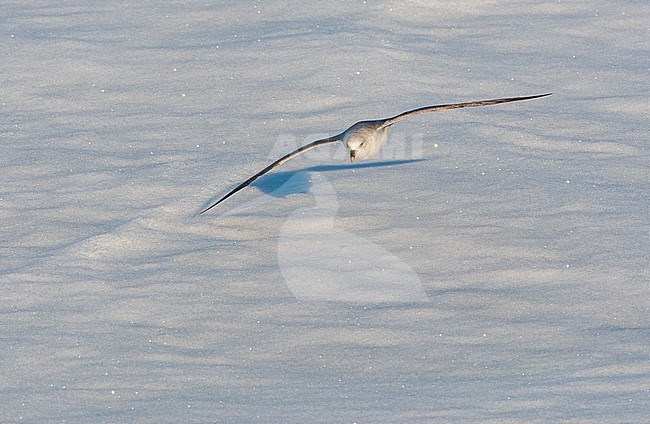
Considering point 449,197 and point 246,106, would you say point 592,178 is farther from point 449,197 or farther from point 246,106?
point 246,106

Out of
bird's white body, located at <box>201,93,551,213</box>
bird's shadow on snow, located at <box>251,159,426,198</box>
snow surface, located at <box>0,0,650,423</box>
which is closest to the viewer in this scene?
snow surface, located at <box>0,0,650,423</box>

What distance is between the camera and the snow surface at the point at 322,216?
3.37 m

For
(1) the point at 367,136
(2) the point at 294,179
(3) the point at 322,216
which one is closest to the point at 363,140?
(1) the point at 367,136

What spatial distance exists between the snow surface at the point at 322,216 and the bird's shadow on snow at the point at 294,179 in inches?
0.7

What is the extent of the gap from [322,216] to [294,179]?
47 cm

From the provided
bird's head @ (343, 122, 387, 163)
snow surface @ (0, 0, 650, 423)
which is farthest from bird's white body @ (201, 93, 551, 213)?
snow surface @ (0, 0, 650, 423)

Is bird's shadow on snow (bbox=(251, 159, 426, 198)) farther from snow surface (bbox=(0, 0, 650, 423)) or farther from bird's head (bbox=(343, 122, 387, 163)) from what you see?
bird's head (bbox=(343, 122, 387, 163))

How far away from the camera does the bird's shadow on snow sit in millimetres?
4863

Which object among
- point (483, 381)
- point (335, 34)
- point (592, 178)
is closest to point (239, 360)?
point (483, 381)

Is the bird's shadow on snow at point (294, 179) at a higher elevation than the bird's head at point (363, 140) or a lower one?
lower

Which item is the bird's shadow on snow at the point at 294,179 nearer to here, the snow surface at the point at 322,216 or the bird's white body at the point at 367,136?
the snow surface at the point at 322,216

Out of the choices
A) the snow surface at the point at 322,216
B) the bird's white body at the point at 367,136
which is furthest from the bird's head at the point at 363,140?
the snow surface at the point at 322,216

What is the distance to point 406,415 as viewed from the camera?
10.2 feet

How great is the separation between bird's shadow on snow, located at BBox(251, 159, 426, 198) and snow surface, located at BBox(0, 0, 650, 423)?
17 mm
